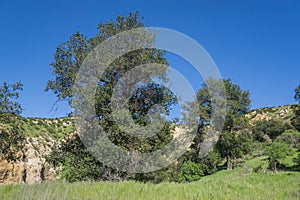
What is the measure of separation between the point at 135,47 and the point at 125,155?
4.37m

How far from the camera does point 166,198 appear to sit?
685 centimetres

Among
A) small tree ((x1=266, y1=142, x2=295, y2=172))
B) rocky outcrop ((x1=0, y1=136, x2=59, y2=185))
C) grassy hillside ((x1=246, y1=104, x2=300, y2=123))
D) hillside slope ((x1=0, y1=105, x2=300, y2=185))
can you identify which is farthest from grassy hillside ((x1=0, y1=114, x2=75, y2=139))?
grassy hillside ((x1=246, y1=104, x2=300, y2=123))

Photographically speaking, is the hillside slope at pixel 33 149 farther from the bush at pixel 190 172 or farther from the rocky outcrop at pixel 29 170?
the bush at pixel 190 172

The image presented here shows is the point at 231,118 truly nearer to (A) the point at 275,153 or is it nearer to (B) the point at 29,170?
(A) the point at 275,153

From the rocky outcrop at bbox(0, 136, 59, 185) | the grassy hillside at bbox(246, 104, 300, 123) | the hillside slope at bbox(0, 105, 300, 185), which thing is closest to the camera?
the hillside slope at bbox(0, 105, 300, 185)

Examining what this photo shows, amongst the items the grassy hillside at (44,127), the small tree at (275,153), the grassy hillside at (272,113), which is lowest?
the small tree at (275,153)

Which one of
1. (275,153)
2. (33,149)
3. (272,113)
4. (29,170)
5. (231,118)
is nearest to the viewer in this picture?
(275,153)

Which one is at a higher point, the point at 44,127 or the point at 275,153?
the point at 44,127

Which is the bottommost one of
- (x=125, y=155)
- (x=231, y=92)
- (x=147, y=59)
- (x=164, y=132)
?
(x=125, y=155)

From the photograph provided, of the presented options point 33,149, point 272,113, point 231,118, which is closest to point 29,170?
point 33,149

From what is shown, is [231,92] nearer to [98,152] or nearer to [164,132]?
[164,132]

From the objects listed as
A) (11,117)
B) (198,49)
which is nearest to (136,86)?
(198,49)

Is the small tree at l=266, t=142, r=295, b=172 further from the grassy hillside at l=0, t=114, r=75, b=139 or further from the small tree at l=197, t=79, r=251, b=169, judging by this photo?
the grassy hillside at l=0, t=114, r=75, b=139

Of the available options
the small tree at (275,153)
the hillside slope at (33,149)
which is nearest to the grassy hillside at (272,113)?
the small tree at (275,153)
